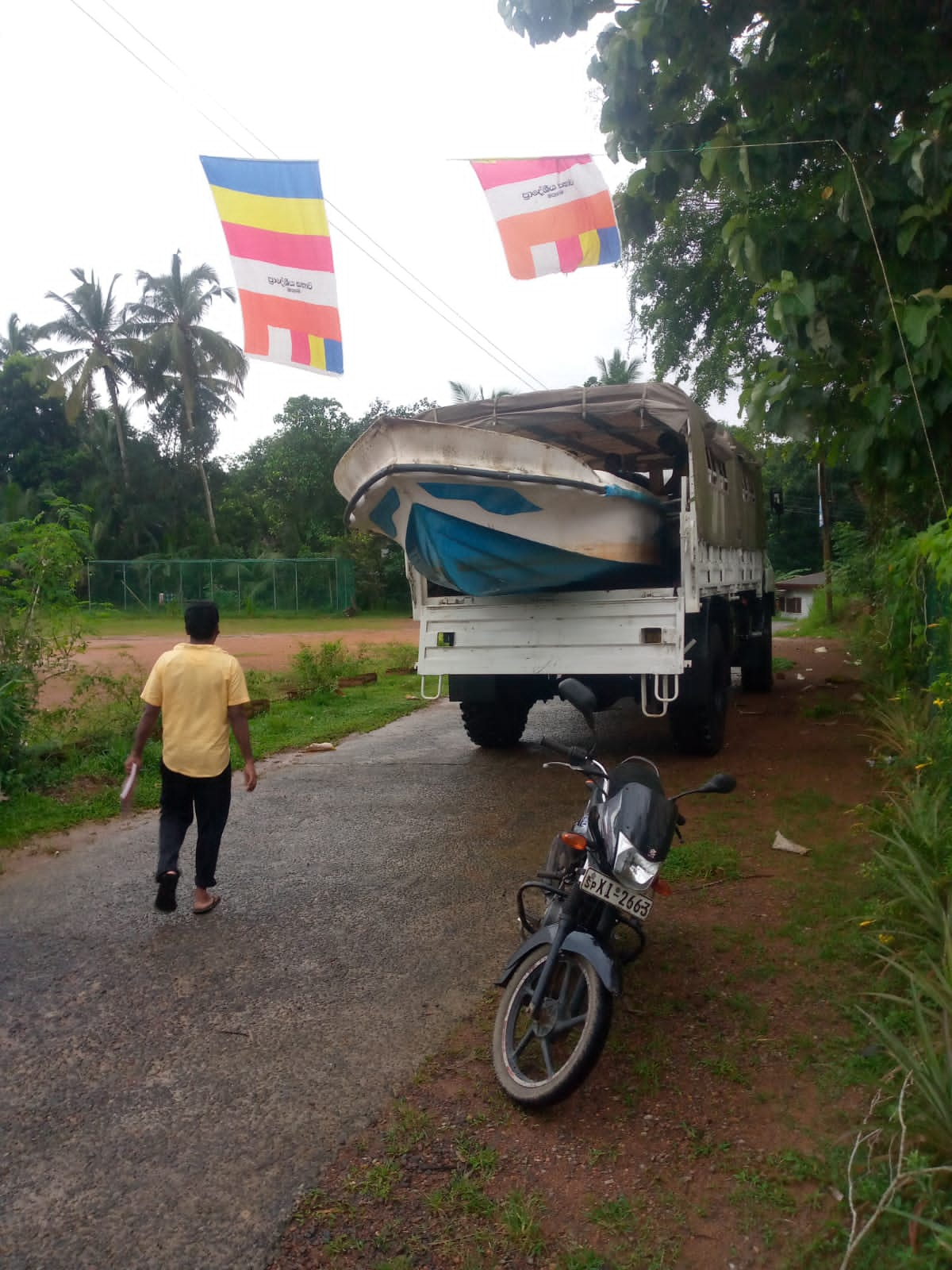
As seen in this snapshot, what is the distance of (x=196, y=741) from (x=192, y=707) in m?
0.16

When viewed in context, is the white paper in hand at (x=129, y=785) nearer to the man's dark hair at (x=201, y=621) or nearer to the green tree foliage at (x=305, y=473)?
the man's dark hair at (x=201, y=621)

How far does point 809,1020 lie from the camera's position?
3.50 m

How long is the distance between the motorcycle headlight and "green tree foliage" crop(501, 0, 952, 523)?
3257 millimetres

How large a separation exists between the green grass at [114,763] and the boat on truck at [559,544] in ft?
7.18

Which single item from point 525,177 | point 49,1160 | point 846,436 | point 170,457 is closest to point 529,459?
point 846,436

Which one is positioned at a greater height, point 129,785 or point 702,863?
point 129,785

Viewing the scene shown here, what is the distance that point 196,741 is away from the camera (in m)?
4.72

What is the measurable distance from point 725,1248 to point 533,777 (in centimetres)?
521

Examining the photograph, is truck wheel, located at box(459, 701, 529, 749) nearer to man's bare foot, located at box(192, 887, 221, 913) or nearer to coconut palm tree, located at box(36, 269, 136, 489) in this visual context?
man's bare foot, located at box(192, 887, 221, 913)

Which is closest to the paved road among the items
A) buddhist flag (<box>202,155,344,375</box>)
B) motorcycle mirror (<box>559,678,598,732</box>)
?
motorcycle mirror (<box>559,678,598,732</box>)

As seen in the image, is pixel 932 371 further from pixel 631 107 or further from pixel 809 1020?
pixel 809 1020

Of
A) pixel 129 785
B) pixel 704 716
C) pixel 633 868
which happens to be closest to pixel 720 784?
pixel 633 868

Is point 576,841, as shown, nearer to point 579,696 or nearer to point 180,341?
point 579,696

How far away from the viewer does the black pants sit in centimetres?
478
